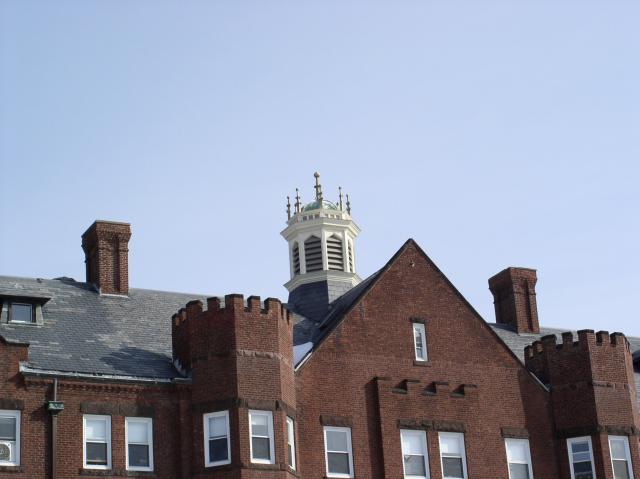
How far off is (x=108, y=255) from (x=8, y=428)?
1086 centimetres

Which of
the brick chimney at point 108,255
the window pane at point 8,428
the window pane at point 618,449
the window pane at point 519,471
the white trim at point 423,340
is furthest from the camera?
the brick chimney at point 108,255

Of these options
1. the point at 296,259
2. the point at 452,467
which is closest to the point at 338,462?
the point at 452,467

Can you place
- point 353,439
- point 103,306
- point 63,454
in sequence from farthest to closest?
point 103,306 < point 353,439 < point 63,454

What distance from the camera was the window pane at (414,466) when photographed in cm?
4441

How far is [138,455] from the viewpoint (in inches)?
1617

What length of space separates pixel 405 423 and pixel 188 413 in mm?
7595

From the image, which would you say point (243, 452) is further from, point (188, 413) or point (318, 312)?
point (318, 312)

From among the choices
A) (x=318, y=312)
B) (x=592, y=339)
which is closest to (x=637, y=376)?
(x=592, y=339)

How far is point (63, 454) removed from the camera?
131 feet

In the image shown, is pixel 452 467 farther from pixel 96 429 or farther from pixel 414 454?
pixel 96 429

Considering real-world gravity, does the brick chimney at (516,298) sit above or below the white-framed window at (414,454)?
above

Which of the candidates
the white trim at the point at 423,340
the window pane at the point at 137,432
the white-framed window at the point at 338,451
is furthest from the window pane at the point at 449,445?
the window pane at the point at 137,432

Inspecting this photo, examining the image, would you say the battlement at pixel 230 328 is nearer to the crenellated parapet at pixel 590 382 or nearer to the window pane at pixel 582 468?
the crenellated parapet at pixel 590 382

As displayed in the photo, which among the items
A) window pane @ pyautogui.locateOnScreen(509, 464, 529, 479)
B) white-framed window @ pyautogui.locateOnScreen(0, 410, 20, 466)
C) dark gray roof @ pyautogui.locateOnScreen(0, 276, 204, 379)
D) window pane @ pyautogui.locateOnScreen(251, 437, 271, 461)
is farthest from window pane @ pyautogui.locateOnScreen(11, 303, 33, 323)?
window pane @ pyautogui.locateOnScreen(509, 464, 529, 479)
